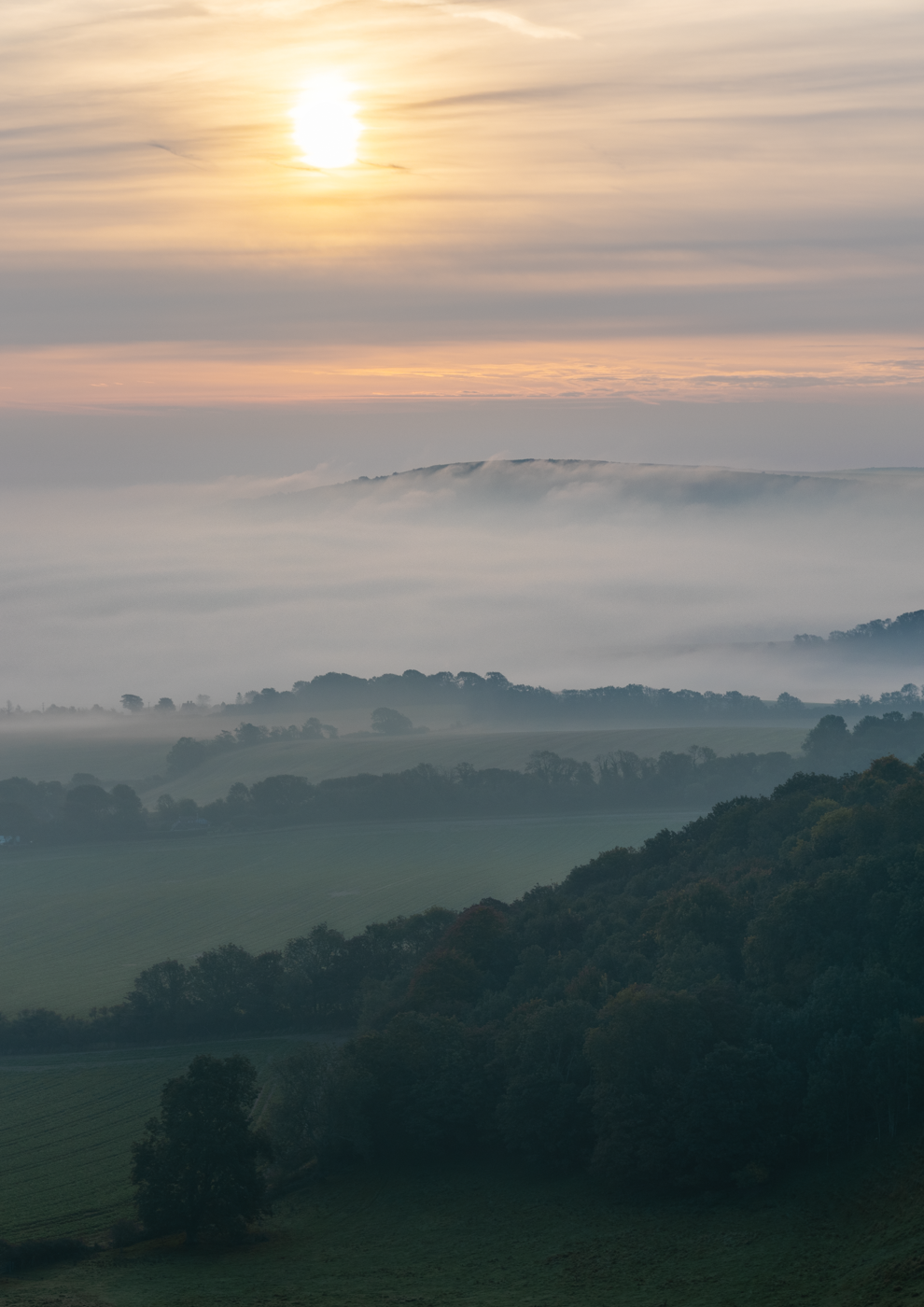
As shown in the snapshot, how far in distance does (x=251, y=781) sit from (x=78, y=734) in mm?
49128

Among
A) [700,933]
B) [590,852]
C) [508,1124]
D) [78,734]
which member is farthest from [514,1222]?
[78,734]

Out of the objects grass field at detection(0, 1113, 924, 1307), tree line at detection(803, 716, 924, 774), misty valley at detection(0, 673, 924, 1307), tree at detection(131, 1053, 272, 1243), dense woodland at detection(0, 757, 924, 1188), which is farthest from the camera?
tree line at detection(803, 716, 924, 774)

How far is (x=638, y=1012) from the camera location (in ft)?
136

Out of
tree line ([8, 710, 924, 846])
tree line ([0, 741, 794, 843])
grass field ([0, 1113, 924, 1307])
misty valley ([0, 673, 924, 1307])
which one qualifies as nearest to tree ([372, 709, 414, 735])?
tree line ([8, 710, 924, 846])

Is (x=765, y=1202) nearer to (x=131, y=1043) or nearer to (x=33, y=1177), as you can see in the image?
(x=33, y=1177)

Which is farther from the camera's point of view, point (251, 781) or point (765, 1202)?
point (251, 781)

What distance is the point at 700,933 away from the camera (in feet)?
167

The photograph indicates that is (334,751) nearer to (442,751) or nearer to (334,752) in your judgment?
(334,752)

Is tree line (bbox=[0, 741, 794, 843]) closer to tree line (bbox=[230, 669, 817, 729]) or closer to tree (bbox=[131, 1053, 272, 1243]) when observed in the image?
tree line (bbox=[230, 669, 817, 729])

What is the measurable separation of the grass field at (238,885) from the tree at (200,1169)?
2771cm

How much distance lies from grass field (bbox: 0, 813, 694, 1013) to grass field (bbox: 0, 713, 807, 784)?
25315 mm

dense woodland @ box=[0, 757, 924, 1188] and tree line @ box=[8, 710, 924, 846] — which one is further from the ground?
tree line @ box=[8, 710, 924, 846]

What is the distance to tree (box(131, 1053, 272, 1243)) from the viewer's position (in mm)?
38156

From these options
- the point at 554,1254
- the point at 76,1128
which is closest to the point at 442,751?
the point at 76,1128
